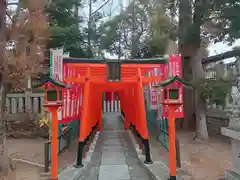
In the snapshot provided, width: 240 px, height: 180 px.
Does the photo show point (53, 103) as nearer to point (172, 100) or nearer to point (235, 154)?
point (172, 100)

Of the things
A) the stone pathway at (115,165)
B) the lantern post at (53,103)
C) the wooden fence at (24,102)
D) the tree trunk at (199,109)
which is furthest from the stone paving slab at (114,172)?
the wooden fence at (24,102)

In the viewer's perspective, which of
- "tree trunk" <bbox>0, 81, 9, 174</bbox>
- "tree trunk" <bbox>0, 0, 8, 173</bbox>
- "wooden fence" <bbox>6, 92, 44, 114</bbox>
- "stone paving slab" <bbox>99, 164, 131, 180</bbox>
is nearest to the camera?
"tree trunk" <bbox>0, 0, 8, 173</bbox>

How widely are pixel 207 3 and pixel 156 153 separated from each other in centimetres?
464

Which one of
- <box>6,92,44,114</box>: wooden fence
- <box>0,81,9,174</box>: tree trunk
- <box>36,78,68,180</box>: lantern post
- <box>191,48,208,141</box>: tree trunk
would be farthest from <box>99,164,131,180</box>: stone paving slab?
<box>6,92,44,114</box>: wooden fence

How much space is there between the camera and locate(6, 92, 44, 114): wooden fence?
964 centimetres

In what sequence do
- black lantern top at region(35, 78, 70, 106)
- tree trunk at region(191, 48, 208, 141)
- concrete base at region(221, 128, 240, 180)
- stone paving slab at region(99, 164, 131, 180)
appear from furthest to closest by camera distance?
tree trunk at region(191, 48, 208, 141) < stone paving slab at region(99, 164, 131, 180) < black lantern top at region(35, 78, 70, 106) < concrete base at region(221, 128, 240, 180)

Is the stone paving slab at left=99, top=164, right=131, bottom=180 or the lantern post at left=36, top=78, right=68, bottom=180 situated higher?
the lantern post at left=36, top=78, right=68, bottom=180

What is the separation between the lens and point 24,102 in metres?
9.74

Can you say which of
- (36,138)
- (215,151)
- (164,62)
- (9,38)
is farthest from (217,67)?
(36,138)

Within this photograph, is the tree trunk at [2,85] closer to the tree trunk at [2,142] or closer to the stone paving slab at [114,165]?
the tree trunk at [2,142]

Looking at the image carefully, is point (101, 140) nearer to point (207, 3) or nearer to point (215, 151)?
point (215, 151)

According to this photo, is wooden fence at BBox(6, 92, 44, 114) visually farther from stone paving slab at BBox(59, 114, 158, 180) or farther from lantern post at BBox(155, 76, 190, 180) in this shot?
lantern post at BBox(155, 76, 190, 180)

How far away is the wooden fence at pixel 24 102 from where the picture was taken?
964 centimetres

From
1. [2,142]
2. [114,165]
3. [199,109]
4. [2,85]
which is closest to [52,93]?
[2,85]
